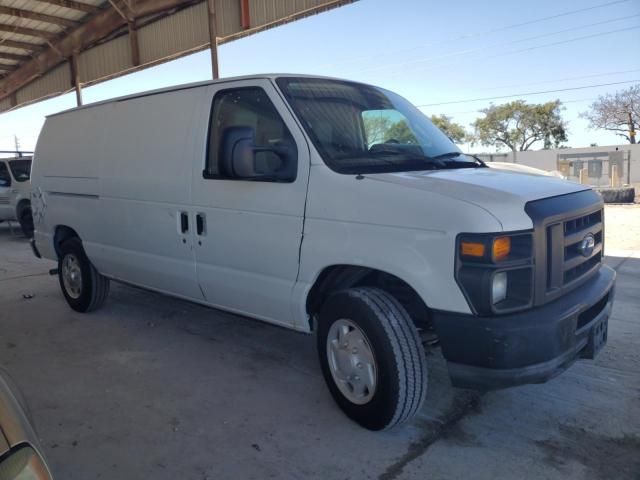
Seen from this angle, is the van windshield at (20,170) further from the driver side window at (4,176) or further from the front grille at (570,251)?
the front grille at (570,251)

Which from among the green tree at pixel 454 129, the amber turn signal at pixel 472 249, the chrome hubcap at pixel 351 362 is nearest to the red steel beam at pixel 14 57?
the chrome hubcap at pixel 351 362

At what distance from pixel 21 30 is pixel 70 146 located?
11685mm

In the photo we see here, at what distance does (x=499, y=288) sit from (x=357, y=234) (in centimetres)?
83

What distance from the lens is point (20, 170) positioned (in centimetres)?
1266

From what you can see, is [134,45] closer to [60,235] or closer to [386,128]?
[60,235]

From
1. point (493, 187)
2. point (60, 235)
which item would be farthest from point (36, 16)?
point (493, 187)

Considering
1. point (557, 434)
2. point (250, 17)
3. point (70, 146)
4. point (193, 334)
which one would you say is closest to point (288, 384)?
point (193, 334)

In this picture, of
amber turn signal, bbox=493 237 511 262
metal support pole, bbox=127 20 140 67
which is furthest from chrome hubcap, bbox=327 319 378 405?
metal support pole, bbox=127 20 140 67

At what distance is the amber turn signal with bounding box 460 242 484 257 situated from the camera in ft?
8.24

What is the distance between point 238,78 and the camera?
3.76m

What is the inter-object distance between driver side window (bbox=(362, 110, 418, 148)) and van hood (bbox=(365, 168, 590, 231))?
1.73ft

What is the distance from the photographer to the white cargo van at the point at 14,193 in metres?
12.3

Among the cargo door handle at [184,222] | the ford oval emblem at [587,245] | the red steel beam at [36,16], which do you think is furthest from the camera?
the red steel beam at [36,16]

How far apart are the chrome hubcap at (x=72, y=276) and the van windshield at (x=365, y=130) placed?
344 centimetres
